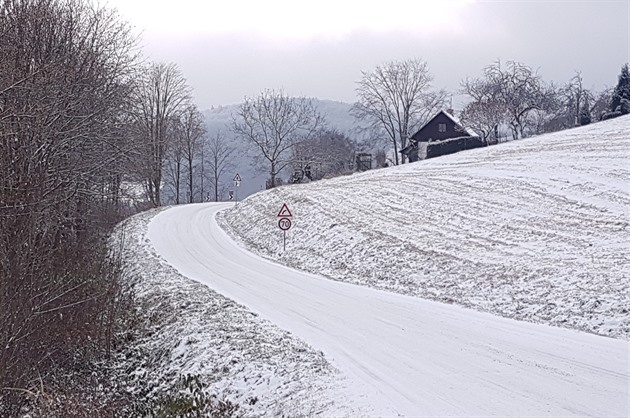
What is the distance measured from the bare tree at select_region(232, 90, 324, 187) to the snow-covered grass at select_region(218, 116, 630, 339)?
30.7m

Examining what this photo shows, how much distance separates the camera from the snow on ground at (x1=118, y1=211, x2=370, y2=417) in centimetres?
947

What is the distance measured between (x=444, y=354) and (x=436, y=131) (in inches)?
2470

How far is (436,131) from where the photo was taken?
71.1m

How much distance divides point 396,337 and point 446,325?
1.36 metres

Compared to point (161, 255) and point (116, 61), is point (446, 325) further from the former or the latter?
point (116, 61)

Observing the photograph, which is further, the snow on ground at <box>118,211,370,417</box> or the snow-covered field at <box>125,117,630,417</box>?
the snow on ground at <box>118,211,370,417</box>

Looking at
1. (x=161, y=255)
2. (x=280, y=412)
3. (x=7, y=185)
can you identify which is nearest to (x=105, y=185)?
(x=161, y=255)

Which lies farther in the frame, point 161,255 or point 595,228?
point 161,255

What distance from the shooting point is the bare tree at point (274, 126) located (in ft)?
229

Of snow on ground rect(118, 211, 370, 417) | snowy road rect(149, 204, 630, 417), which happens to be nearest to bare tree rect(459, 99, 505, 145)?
snowy road rect(149, 204, 630, 417)

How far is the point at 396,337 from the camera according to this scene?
38.7ft

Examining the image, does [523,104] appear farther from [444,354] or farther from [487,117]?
[444,354]

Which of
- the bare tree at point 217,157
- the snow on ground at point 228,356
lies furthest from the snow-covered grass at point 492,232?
the bare tree at point 217,157

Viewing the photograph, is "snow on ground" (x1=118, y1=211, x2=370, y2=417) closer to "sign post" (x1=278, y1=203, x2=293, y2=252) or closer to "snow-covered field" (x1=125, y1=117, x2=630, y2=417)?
"snow-covered field" (x1=125, y1=117, x2=630, y2=417)
